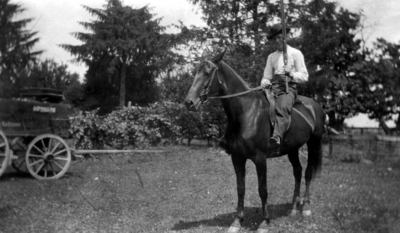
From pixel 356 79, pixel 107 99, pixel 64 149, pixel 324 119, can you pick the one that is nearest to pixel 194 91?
pixel 107 99

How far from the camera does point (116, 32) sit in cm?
369

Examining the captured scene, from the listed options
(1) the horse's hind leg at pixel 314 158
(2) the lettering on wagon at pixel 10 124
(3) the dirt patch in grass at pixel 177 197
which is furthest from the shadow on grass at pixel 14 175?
(1) the horse's hind leg at pixel 314 158

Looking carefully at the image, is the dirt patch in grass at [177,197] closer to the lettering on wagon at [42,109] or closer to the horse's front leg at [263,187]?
the horse's front leg at [263,187]

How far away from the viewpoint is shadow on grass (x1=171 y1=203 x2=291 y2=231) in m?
4.40

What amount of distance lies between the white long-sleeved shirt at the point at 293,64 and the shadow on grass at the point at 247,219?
193cm

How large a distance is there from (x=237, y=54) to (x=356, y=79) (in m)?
4.14

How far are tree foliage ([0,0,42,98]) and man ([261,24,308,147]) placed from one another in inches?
120

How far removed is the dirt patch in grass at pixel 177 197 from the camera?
314cm

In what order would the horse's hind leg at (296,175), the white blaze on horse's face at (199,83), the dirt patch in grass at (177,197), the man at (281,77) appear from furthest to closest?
the horse's hind leg at (296,175) < the man at (281,77) < the white blaze on horse's face at (199,83) < the dirt patch in grass at (177,197)

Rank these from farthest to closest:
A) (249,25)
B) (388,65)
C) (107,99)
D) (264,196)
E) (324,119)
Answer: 1. (249,25)
2. (324,119)
3. (264,196)
4. (107,99)
5. (388,65)

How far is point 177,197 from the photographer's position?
501 centimetres

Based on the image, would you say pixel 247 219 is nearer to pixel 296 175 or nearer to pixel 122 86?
pixel 296 175

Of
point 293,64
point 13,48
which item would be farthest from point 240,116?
point 13,48

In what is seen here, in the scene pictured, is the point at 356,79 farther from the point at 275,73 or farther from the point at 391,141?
the point at 275,73
